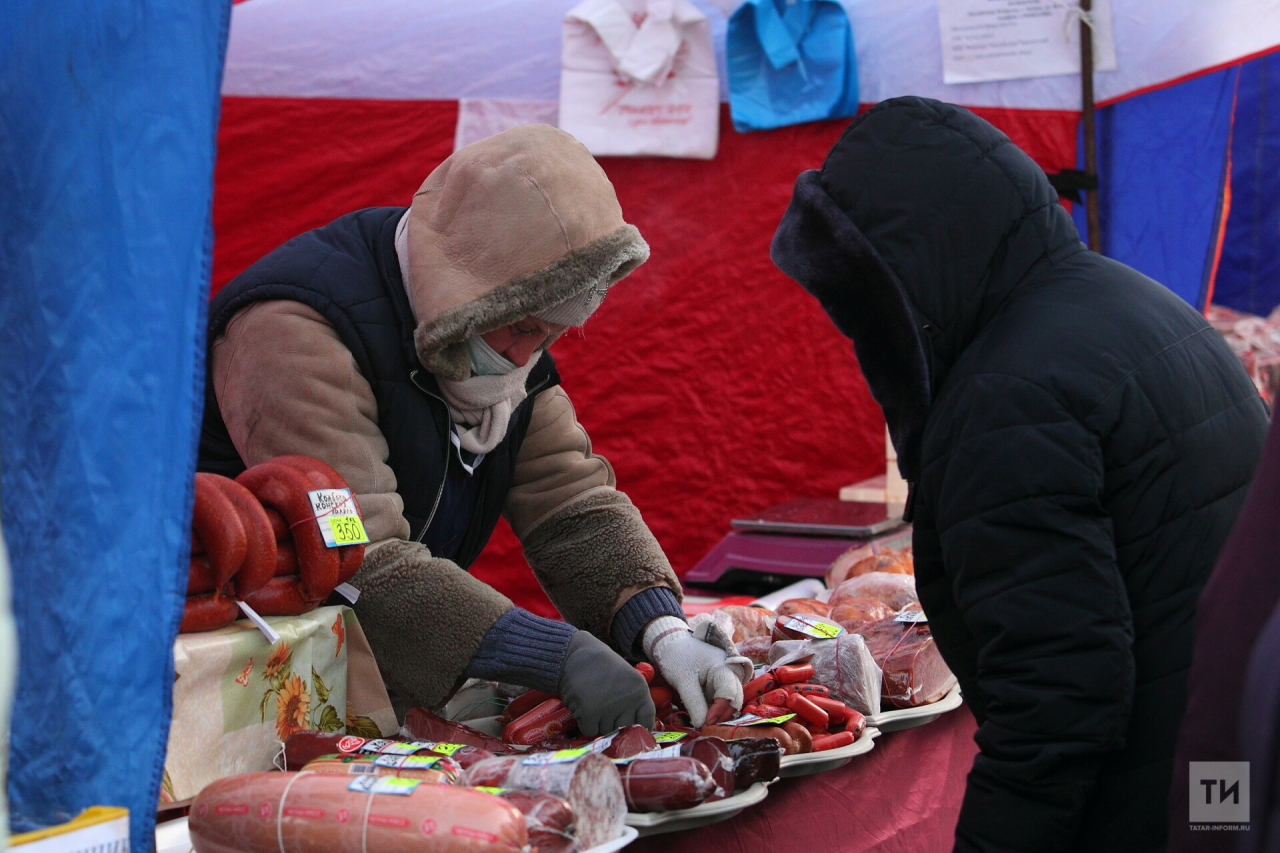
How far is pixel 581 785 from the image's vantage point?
1545 mm

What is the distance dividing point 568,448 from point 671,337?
2377mm

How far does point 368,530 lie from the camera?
209cm

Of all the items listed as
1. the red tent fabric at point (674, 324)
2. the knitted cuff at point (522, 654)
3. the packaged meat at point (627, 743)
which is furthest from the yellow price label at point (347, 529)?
the red tent fabric at point (674, 324)

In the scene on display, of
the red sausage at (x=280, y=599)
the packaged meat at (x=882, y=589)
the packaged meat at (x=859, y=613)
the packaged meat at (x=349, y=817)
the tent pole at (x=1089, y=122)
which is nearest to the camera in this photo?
the packaged meat at (x=349, y=817)

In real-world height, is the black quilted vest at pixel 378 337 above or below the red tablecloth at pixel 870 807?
above

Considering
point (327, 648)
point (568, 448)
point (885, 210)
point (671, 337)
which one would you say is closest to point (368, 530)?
point (327, 648)

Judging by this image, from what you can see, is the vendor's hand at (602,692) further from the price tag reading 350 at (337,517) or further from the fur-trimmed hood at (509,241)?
the fur-trimmed hood at (509,241)

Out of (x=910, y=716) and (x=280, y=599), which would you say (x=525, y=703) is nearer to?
(x=280, y=599)

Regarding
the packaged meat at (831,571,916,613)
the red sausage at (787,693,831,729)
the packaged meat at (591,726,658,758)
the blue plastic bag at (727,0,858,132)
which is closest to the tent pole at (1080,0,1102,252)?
the blue plastic bag at (727,0,858,132)

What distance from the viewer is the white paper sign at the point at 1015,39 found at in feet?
14.2

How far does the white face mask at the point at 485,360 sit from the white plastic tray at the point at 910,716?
1006 millimetres

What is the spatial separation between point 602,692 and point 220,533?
0.70 m

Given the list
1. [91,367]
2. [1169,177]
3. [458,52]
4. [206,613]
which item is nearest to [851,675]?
[206,613]

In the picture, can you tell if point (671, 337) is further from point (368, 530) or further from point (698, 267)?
point (368, 530)
